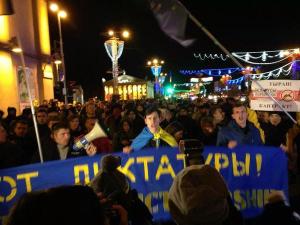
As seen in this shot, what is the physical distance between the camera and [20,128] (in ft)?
23.8

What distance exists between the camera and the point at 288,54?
99.4 ft

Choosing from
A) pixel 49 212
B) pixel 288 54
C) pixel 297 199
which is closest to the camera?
pixel 49 212

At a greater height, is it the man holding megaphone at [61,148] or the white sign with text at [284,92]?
the white sign with text at [284,92]

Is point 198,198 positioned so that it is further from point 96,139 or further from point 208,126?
point 208,126

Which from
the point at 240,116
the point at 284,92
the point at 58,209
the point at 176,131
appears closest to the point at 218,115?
the point at 176,131

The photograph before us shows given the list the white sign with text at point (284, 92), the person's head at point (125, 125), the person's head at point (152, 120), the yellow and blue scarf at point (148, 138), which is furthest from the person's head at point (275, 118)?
the person's head at point (152, 120)

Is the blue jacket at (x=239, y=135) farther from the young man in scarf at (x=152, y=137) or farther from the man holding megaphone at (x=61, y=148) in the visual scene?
the man holding megaphone at (x=61, y=148)

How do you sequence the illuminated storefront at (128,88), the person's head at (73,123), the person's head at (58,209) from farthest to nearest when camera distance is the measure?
the illuminated storefront at (128,88), the person's head at (73,123), the person's head at (58,209)

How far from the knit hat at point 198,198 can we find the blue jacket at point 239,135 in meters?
3.43

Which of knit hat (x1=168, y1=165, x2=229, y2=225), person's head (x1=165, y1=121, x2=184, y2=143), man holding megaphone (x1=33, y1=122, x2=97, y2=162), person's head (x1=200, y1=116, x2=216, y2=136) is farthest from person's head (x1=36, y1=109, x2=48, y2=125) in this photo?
knit hat (x1=168, y1=165, x2=229, y2=225)

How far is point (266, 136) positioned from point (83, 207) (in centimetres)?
726

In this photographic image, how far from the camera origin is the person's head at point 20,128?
721cm

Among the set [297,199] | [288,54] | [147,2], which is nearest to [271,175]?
[297,199]

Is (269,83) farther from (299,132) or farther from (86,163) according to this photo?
(86,163)
